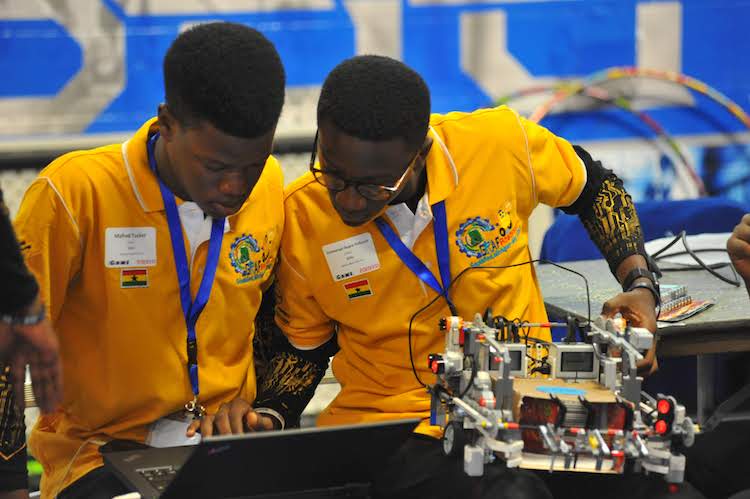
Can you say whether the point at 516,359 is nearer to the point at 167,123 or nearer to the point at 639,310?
the point at 639,310

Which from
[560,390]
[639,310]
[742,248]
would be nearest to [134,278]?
[560,390]

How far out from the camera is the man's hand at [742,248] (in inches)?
94.3

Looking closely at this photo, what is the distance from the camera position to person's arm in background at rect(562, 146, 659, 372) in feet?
7.74

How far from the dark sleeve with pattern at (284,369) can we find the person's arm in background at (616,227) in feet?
2.37

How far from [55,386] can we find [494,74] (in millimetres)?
3941

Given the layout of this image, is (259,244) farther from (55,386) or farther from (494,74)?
(494,74)

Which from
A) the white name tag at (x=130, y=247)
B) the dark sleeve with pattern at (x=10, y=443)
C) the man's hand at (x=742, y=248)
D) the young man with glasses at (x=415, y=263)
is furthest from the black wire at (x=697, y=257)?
the dark sleeve with pattern at (x=10, y=443)

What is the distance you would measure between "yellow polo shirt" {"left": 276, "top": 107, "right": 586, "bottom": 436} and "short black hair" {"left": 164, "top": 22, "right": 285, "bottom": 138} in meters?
0.46

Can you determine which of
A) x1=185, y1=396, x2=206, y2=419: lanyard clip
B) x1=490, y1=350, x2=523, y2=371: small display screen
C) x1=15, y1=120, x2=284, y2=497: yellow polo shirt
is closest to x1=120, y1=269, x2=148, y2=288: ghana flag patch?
x1=15, y1=120, x2=284, y2=497: yellow polo shirt

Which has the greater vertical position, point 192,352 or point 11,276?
point 11,276

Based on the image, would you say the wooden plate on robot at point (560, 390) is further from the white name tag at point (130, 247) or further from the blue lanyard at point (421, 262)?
the white name tag at point (130, 247)

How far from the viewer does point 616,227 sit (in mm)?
2473

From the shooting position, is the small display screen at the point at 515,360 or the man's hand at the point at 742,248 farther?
the man's hand at the point at 742,248

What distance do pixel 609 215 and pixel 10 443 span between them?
1.49 metres
